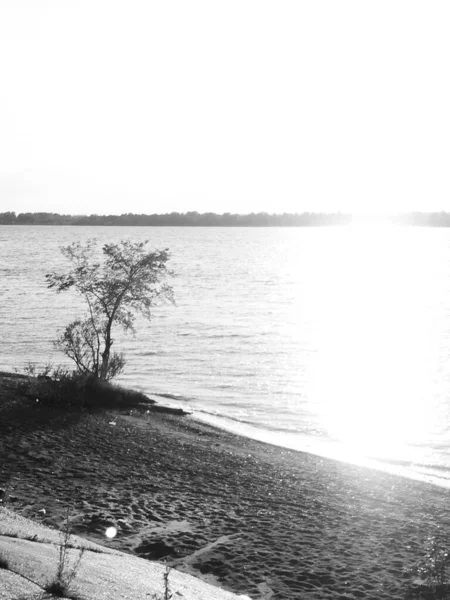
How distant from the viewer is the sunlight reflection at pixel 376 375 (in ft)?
76.1

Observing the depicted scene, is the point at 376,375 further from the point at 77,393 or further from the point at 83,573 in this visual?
the point at 83,573

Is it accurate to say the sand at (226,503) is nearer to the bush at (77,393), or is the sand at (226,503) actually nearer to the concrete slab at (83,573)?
the bush at (77,393)

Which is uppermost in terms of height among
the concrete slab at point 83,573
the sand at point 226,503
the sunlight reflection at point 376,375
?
the concrete slab at point 83,573

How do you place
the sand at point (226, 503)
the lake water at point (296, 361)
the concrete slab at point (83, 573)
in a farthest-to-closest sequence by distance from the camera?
1. the lake water at point (296, 361)
2. the sand at point (226, 503)
3. the concrete slab at point (83, 573)

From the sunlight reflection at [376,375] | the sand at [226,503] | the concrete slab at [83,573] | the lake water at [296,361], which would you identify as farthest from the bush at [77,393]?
the concrete slab at [83,573]

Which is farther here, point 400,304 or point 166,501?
point 400,304

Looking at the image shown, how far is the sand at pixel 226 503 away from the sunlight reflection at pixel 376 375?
5.57 m

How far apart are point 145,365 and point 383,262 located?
147m

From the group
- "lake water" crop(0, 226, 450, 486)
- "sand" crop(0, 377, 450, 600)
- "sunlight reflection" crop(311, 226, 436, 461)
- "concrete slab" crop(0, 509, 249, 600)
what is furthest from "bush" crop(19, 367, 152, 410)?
"concrete slab" crop(0, 509, 249, 600)

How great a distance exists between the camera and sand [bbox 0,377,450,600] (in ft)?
32.9

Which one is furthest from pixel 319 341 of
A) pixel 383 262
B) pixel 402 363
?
pixel 383 262

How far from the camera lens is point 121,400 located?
72.9 feet

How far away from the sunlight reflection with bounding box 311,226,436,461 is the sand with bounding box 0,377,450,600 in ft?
18.3

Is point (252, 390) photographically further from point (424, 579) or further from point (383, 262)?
point (383, 262)
